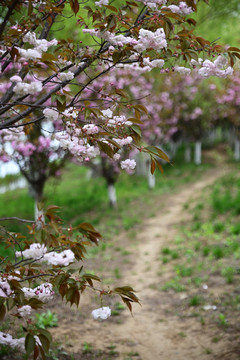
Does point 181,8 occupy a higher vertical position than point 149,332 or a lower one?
higher

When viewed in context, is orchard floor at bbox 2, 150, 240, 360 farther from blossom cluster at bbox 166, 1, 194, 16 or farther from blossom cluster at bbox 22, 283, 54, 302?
blossom cluster at bbox 166, 1, 194, 16

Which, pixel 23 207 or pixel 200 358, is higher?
pixel 23 207

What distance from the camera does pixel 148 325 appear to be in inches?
190

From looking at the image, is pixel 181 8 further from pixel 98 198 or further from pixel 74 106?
pixel 98 198

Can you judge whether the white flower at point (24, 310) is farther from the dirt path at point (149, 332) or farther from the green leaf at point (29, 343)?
the dirt path at point (149, 332)

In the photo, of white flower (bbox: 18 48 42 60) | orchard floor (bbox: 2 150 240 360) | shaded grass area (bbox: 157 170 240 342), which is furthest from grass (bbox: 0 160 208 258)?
white flower (bbox: 18 48 42 60)

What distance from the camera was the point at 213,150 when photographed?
79.7 ft

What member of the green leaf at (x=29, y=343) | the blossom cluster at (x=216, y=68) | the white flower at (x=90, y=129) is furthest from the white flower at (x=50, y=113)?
the green leaf at (x=29, y=343)

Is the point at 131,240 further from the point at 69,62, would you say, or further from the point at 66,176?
the point at 66,176

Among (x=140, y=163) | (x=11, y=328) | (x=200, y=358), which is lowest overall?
(x=200, y=358)

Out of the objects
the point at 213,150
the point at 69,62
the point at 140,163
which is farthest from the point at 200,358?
the point at 213,150

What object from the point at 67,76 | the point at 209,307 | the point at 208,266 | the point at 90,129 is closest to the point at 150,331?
the point at 209,307

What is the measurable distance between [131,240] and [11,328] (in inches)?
209

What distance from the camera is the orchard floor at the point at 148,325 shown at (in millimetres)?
4039
